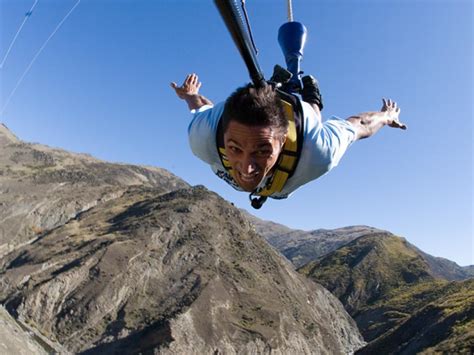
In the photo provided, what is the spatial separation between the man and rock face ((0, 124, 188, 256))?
7157 centimetres

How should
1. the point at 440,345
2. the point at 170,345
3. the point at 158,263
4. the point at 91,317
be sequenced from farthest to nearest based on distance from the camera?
the point at 158,263, the point at 91,317, the point at 170,345, the point at 440,345

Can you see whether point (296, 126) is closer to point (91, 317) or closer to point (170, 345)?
point (170, 345)

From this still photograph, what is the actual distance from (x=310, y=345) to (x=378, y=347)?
29.9 ft

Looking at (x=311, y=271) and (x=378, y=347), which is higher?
(x=311, y=271)


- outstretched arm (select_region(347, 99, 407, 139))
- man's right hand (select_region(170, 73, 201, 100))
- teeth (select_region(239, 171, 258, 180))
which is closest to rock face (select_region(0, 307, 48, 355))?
man's right hand (select_region(170, 73, 201, 100))

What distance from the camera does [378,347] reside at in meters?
54.4

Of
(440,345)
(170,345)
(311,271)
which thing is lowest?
(170,345)

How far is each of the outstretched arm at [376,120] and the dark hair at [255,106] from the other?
1.47m

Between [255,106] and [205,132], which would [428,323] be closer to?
[205,132]

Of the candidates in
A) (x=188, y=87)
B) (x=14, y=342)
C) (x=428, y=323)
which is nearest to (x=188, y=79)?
(x=188, y=87)

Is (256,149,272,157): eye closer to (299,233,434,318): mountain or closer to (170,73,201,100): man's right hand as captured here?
(170,73,201,100): man's right hand

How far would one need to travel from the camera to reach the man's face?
3.18 meters

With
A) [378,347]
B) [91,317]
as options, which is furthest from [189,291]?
[378,347]

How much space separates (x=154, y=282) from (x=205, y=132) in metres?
54.6
